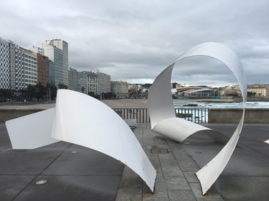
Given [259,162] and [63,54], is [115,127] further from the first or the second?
[63,54]

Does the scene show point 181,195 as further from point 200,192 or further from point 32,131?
point 32,131

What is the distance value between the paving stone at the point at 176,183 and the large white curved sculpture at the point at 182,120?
328 millimetres

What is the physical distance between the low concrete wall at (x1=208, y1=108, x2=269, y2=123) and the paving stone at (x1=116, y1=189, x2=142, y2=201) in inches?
405

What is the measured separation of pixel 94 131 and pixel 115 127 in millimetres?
684

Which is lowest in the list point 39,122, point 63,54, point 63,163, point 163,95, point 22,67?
point 63,163

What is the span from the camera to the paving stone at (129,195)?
3.54 metres

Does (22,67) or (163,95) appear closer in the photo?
(163,95)

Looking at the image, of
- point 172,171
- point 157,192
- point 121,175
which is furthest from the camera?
point 172,171

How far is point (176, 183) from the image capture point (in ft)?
13.6

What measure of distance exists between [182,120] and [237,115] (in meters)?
6.47

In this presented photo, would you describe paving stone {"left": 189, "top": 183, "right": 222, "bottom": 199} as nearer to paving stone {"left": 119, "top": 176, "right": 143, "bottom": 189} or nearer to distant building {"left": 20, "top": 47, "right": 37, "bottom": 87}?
paving stone {"left": 119, "top": 176, "right": 143, "bottom": 189}

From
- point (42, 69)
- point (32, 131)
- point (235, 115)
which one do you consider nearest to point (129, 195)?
point (32, 131)

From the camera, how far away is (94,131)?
3.68 meters

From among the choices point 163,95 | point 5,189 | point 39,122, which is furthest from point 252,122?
point 5,189
